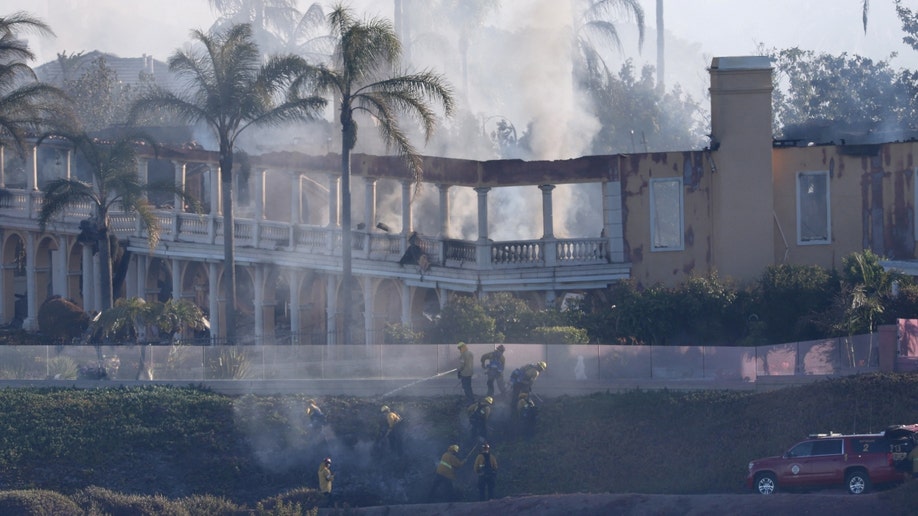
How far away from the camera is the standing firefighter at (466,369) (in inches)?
1141

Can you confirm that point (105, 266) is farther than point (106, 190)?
Yes

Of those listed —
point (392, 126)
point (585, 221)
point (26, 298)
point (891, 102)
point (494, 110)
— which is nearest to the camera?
point (392, 126)

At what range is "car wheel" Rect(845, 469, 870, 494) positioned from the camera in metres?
23.4

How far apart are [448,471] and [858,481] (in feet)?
25.7

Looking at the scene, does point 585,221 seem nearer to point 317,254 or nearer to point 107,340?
point 317,254

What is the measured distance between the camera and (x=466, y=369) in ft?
95.9

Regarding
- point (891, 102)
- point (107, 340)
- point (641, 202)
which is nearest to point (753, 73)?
point (641, 202)

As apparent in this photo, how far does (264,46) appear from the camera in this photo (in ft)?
241

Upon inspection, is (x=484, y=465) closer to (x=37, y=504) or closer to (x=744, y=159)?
(x=37, y=504)

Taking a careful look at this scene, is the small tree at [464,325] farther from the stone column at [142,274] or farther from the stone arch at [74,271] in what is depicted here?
the stone arch at [74,271]

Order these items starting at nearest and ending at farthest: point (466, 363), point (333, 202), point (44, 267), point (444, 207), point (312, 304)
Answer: point (466, 363)
point (444, 207)
point (333, 202)
point (312, 304)
point (44, 267)

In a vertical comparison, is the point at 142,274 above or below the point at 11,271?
below

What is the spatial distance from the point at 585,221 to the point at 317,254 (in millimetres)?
19790

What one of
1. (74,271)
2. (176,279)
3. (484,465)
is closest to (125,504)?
(484,465)
